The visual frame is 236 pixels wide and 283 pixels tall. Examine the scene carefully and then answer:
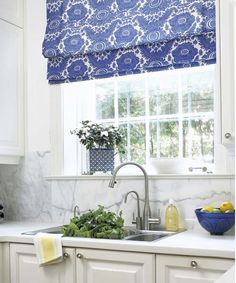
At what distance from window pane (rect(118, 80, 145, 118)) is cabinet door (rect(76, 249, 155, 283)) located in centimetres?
126

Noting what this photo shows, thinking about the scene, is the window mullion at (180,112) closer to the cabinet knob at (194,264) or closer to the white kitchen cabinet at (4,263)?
the cabinet knob at (194,264)

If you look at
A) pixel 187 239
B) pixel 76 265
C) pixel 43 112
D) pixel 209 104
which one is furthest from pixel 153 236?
pixel 43 112

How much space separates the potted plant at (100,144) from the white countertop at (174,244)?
0.76m

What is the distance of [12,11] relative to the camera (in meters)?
3.55

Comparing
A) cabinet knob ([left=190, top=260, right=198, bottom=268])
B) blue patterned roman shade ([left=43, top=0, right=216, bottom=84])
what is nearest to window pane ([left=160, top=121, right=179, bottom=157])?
blue patterned roman shade ([left=43, top=0, right=216, bottom=84])

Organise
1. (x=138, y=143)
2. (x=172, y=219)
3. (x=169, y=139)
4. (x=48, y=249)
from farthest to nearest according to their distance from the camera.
→ (x=138, y=143) < (x=169, y=139) < (x=172, y=219) < (x=48, y=249)

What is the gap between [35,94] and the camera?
11.9ft

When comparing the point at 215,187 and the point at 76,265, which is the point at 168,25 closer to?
the point at 215,187

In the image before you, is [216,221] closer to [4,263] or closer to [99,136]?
[99,136]

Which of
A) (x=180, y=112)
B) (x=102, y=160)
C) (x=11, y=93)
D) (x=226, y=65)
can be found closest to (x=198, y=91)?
(x=180, y=112)

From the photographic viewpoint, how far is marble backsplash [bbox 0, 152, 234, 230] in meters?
2.97

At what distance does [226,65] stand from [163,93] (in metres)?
1.11

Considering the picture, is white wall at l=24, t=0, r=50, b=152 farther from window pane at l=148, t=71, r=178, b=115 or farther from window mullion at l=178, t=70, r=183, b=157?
window mullion at l=178, t=70, r=183, b=157

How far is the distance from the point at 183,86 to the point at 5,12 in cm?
136
